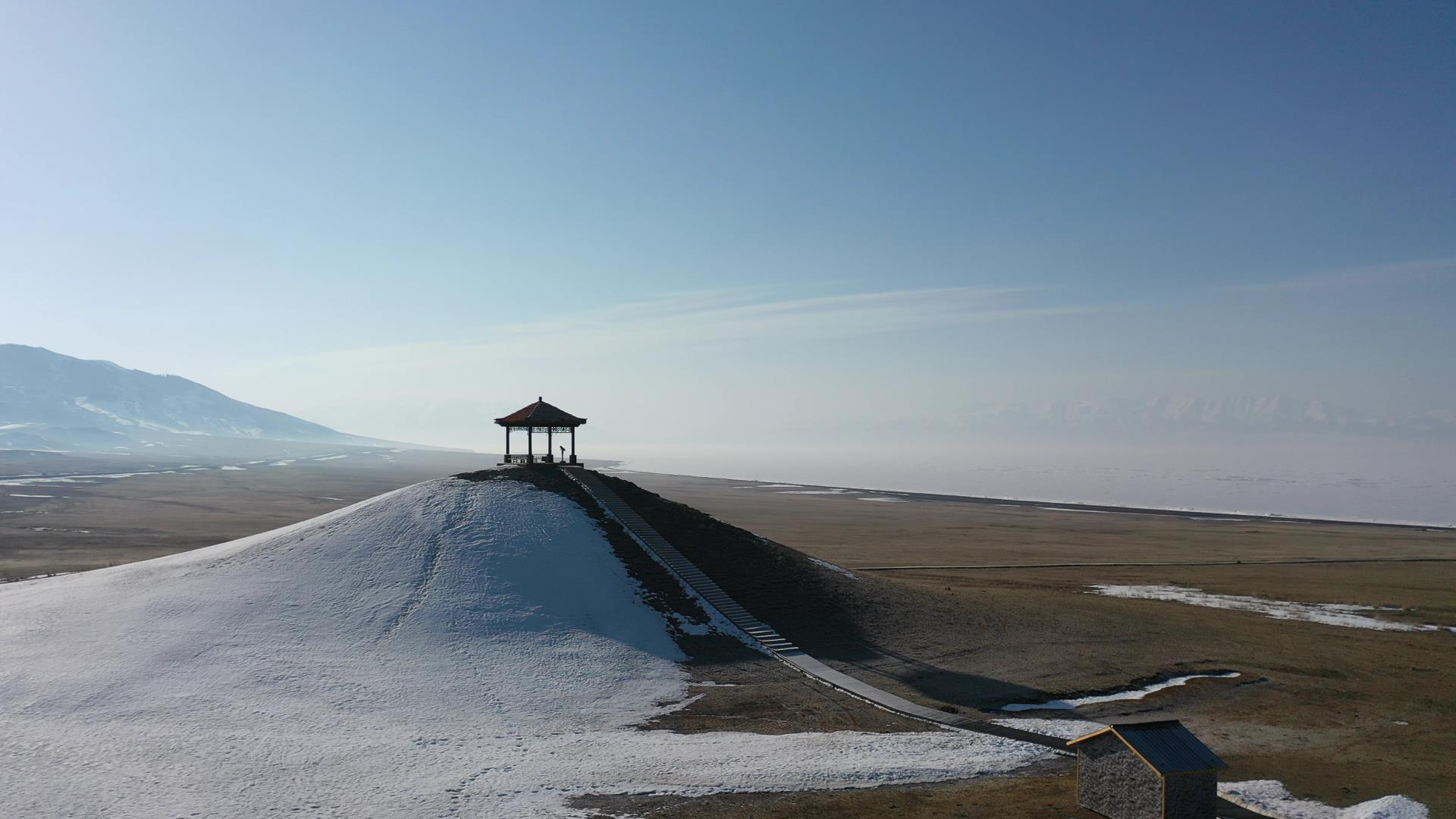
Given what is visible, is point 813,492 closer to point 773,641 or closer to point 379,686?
point 773,641

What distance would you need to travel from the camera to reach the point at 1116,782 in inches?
750

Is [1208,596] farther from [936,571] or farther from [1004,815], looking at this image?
[1004,815]

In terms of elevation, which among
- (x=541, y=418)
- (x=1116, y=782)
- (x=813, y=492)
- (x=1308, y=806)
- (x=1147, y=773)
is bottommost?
(x=1308, y=806)

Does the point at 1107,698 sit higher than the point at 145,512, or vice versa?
the point at 145,512

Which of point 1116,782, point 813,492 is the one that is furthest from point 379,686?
point 813,492

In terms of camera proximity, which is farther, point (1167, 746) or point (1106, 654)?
point (1106, 654)

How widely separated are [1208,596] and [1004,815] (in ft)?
121

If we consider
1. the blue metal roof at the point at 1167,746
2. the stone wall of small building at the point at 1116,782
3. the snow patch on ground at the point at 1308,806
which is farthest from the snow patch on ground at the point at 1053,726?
the blue metal roof at the point at 1167,746

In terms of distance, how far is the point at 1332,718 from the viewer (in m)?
26.7

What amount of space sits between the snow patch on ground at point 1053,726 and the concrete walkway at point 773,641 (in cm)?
49

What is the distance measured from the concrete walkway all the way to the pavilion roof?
3158 mm

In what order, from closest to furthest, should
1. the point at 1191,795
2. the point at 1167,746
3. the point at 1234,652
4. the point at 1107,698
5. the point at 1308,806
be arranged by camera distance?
the point at 1191,795 → the point at 1167,746 → the point at 1308,806 → the point at 1107,698 → the point at 1234,652

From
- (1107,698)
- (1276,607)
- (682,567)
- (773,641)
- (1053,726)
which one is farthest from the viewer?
(1276,607)

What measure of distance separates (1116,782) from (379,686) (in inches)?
863
